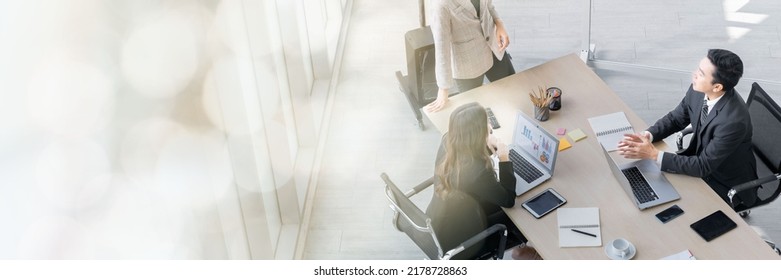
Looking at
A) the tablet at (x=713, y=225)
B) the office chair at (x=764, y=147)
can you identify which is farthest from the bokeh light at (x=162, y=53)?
the office chair at (x=764, y=147)

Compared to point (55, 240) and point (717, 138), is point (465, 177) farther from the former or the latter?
point (55, 240)

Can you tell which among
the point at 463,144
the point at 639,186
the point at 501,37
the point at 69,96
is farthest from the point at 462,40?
the point at 69,96

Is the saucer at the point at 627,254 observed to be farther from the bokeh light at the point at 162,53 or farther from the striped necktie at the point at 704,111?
the bokeh light at the point at 162,53

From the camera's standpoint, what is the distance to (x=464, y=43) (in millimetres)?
4969

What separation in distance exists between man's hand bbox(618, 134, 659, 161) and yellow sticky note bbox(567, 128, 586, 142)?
238mm

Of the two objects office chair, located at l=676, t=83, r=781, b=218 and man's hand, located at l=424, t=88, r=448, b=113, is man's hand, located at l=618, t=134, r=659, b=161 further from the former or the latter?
man's hand, located at l=424, t=88, r=448, b=113

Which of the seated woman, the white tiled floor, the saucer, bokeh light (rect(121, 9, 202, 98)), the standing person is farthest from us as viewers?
the white tiled floor

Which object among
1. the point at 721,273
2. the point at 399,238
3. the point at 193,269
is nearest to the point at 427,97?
the point at 399,238

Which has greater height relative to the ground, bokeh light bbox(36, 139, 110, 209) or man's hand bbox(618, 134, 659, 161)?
bokeh light bbox(36, 139, 110, 209)

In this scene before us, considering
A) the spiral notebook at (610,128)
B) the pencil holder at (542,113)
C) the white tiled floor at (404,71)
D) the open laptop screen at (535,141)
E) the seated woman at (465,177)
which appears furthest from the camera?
the white tiled floor at (404,71)

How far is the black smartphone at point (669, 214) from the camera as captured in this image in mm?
4043

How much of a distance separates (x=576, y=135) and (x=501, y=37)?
0.84 m

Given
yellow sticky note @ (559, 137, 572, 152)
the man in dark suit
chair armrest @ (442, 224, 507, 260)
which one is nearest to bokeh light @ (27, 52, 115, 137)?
chair armrest @ (442, 224, 507, 260)

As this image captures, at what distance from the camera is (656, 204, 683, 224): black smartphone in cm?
404
